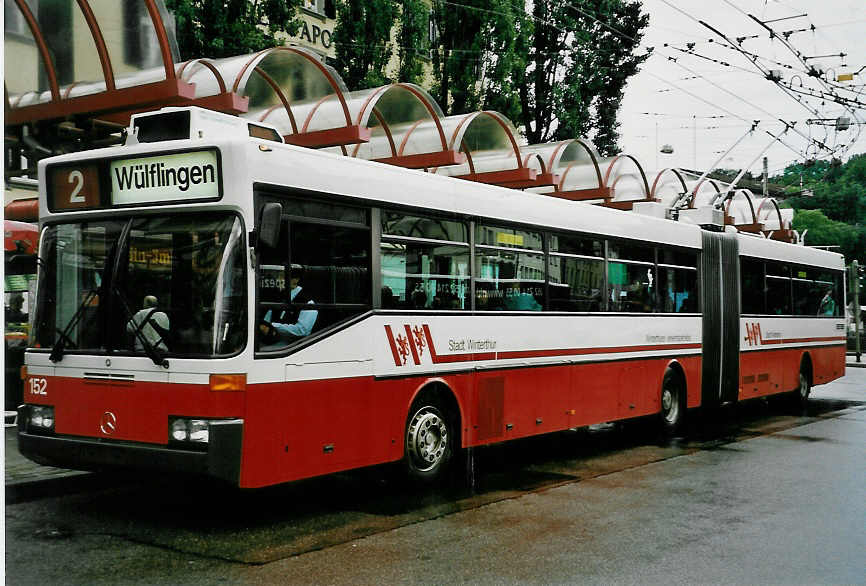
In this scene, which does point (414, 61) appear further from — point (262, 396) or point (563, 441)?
point (262, 396)

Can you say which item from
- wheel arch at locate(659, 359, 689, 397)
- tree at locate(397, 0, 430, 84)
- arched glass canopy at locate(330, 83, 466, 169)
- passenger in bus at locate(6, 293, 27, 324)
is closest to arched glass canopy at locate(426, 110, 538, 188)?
arched glass canopy at locate(330, 83, 466, 169)

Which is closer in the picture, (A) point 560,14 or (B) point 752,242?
(B) point 752,242

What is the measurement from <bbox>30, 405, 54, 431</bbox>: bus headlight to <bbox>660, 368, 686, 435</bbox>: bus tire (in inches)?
340

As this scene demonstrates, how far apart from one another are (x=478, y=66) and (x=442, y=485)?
15458mm

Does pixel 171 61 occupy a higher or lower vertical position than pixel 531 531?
higher

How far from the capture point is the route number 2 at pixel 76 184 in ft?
26.7

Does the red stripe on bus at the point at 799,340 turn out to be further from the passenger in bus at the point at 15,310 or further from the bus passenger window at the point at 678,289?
the passenger in bus at the point at 15,310

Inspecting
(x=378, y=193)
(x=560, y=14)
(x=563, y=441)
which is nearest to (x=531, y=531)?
(x=378, y=193)

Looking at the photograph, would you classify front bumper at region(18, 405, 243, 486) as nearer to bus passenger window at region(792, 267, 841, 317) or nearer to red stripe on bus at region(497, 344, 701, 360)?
red stripe on bus at region(497, 344, 701, 360)

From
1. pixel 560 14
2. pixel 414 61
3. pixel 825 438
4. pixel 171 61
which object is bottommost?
pixel 825 438

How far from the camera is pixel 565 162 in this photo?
19.7 meters

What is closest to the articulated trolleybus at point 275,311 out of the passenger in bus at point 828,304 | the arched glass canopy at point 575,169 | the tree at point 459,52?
the arched glass canopy at point 575,169

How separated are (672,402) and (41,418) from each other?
361 inches

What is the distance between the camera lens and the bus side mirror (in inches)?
286
